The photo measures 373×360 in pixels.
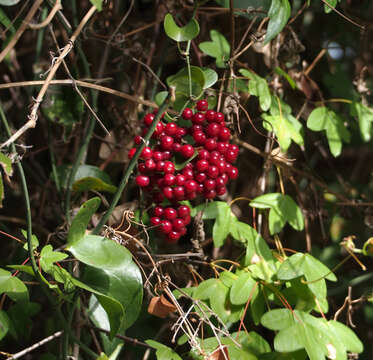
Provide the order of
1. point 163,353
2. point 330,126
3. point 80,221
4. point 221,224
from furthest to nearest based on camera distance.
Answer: point 330,126, point 221,224, point 163,353, point 80,221

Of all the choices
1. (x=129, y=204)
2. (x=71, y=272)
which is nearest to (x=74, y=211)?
(x=129, y=204)

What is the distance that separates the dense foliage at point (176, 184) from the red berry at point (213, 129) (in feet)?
0.03

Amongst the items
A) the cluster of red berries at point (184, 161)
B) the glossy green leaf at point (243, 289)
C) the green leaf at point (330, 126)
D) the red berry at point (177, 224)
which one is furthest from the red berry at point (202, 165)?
the green leaf at point (330, 126)

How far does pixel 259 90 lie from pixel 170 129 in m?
0.23

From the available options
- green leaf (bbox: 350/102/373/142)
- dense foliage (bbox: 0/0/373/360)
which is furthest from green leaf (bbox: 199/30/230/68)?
green leaf (bbox: 350/102/373/142)

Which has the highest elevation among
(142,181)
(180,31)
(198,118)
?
(180,31)

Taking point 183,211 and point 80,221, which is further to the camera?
point 183,211

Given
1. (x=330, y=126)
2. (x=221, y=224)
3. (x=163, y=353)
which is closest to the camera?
(x=163, y=353)

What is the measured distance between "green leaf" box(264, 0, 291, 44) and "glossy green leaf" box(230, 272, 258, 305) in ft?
1.41

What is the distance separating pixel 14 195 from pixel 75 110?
438mm

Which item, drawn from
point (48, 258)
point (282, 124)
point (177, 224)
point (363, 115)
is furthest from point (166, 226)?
point (363, 115)

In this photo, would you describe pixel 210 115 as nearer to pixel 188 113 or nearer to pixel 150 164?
pixel 188 113

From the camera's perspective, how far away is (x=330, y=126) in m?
1.07

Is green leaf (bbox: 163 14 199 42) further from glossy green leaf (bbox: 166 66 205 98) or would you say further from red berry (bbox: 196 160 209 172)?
red berry (bbox: 196 160 209 172)
